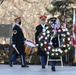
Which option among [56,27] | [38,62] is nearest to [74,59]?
[38,62]

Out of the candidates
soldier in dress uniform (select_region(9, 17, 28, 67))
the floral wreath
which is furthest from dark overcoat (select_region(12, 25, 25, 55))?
the floral wreath

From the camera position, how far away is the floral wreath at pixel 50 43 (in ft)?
42.0

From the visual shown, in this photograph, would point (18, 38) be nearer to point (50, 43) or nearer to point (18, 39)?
point (18, 39)

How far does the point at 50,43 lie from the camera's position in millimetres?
12852

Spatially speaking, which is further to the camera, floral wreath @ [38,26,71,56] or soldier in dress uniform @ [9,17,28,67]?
soldier in dress uniform @ [9,17,28,67]

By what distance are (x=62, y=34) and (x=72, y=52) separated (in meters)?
3.86

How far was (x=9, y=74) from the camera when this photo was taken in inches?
475

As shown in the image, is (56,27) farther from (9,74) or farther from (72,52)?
(72,52)

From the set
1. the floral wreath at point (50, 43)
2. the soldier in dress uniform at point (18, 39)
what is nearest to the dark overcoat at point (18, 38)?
the soldier in dress uniform at point (18, 39)

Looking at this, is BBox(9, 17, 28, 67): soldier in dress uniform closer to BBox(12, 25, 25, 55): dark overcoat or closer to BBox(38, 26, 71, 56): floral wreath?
BBox(12, 25, 25, 55): dark overcoat

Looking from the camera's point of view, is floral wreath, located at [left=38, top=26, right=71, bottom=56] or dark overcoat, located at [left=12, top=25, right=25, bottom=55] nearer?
floral wreath, located at [left=38, top=26, right=71, bottom=56]

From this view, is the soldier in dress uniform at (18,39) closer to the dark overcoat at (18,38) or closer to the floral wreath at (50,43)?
the dark overcoat at (18,38)

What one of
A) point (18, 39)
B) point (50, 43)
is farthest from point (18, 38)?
point (50, 43)

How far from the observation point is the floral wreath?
12.8 metres
